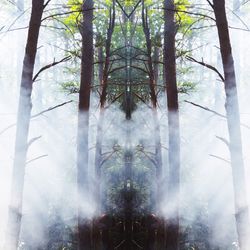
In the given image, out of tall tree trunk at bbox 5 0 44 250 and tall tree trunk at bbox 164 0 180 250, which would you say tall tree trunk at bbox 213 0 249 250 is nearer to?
tall tree trunk at bbox 164 0 180 250

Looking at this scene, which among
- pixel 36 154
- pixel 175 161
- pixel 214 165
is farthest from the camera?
pixel 36 154

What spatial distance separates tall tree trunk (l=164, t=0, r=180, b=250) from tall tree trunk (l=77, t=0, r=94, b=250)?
4.82 ft

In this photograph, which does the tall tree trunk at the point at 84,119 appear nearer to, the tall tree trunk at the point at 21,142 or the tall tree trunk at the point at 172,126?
the tall tree trunk at the point at 21,142

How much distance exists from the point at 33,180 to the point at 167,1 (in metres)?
7.30

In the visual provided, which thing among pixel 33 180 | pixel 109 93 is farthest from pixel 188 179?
pixel 33 180

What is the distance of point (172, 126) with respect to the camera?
7121mm

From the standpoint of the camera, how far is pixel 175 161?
720 cm

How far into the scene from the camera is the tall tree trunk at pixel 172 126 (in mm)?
7199

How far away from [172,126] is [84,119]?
164 centimetres

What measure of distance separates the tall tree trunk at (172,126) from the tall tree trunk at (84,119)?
1.47 meters

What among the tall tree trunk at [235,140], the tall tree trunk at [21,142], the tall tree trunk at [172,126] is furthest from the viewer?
the tall tree trunk at [172,126]

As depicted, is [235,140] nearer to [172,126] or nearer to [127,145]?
[172,126]

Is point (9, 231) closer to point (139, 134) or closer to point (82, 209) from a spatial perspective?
point (82, 209)

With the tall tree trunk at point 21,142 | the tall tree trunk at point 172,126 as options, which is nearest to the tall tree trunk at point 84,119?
the tall tree trunk at point 21,142
